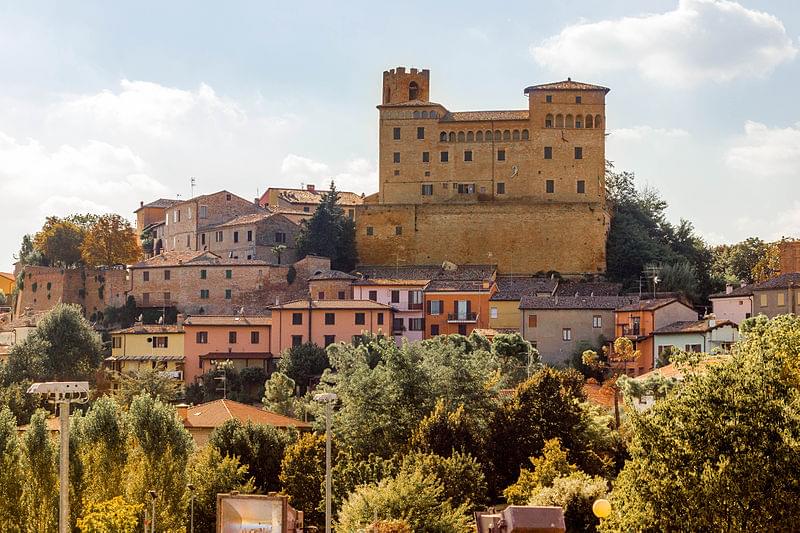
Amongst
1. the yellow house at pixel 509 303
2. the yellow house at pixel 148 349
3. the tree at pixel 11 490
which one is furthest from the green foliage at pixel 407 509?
the yellow house at pixel 148 349

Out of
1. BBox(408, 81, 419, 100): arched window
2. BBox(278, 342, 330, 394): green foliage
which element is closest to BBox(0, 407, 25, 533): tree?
BBox(278, 342, 330, 394): green foliage

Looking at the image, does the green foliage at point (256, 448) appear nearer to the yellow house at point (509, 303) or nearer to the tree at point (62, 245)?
the yellow house at point (509, 303)

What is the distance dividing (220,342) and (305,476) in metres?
30.7

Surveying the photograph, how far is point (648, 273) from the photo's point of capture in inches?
3066

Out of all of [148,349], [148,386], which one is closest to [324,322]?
[148,349]

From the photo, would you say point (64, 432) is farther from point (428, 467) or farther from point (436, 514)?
point (428, 467)

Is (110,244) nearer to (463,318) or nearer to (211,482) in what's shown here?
(463,318)

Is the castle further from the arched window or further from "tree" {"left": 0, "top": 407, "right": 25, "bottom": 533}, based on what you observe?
"tree" {"left": 0, "top": 407, "right": 25, "bottom": 533}

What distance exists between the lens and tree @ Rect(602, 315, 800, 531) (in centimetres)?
2778

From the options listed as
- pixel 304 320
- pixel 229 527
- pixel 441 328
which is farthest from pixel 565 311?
pixel 229 527

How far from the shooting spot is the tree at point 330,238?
276 ft

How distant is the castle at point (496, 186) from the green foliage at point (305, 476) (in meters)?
42.1

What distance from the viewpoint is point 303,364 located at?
215 ft

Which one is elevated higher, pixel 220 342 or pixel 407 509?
pixel 220 342
